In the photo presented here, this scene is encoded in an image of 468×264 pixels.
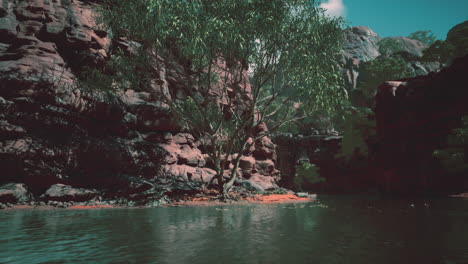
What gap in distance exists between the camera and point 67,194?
608 inches

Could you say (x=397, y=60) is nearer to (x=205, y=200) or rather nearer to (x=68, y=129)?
(x=205, y=200)

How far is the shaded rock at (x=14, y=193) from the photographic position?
45.5ft

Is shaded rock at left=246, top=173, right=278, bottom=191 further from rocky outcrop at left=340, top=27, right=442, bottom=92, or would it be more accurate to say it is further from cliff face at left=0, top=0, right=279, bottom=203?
rocky outcrop at left=340, top=27, right=442, bottom=92

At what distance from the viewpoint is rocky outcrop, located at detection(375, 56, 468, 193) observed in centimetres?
2395

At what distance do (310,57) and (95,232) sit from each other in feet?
47.4

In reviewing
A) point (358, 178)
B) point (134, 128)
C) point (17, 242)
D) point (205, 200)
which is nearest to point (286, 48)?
point (205, 200)

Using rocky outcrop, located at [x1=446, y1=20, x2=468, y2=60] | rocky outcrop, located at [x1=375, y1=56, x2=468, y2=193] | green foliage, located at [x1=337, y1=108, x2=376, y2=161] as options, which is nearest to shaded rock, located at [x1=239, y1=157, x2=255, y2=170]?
rocky outcrop, located at [x1=375, y1=56, x2=468, y2=193]

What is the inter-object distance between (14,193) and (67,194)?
2.33 m

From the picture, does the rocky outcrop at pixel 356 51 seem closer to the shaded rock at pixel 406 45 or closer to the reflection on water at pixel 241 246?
the shaded rock at pixel 406 45

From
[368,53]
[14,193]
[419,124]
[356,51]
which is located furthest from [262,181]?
[368,53]

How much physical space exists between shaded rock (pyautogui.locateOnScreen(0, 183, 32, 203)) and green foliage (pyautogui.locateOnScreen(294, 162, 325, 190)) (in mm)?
35621

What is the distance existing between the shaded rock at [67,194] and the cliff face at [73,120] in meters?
1.09

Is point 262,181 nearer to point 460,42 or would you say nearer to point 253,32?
point 253,32

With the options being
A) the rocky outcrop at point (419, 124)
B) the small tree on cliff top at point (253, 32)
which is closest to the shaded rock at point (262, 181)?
the small tree on cliff top at point (253, 32)
